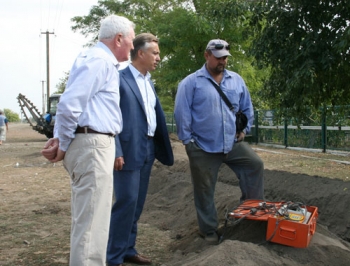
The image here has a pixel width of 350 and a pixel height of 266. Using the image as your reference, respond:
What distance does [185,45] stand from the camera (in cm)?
2145

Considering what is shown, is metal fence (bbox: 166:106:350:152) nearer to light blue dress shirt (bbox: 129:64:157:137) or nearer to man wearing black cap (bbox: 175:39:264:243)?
man wearing black cap (bbox: 175:39:264:243)

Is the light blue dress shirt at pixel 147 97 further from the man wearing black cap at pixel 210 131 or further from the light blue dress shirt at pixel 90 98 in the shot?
the light blue dress shirt at pixel 90 98

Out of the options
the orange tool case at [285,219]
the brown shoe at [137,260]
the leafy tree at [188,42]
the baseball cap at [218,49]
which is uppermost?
the leafy tree at [188,42]

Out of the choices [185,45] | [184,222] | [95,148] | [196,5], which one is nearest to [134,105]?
[95,148]

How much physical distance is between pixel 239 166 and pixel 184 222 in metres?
1.57

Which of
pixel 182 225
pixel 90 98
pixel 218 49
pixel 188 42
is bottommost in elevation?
pixel 182 225

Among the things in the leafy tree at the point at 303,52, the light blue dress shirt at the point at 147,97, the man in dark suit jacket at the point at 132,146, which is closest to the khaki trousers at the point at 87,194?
the man in dark suit jacket at the point at 132,146

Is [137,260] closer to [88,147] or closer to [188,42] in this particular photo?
[88,147]

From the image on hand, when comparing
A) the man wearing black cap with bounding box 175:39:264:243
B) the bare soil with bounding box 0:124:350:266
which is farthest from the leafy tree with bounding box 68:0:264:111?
the man wearing black cap with bounding box 175:39:264:243

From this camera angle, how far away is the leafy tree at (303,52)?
8414 mm

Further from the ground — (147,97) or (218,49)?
(218,49)

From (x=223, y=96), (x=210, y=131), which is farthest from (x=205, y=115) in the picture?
(x=223, y=96)

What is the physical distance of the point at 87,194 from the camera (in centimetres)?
317

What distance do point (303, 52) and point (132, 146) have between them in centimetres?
551
